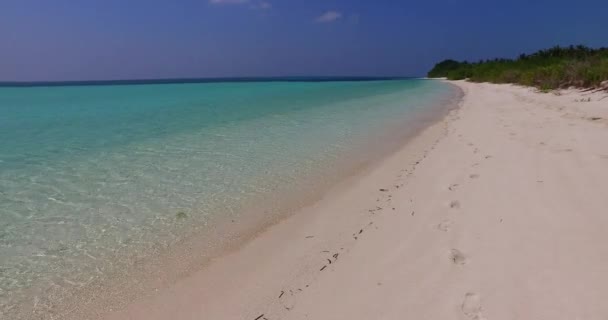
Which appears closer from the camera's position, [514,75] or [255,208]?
[255,208]

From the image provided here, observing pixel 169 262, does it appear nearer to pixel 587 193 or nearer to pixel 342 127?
pixel 587 193

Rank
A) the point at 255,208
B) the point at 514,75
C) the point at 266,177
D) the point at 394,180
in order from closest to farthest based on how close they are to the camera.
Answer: the point at 255,208 → the point at 394,180 → the point at 266,177 → the point at 514,75

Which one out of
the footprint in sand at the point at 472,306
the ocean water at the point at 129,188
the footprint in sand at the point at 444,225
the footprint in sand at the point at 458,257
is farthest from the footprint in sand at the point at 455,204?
the ocean water at the point at 129,188

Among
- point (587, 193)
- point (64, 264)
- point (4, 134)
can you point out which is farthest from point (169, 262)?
point (4, 134)

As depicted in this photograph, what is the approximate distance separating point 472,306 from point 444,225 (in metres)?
1.36

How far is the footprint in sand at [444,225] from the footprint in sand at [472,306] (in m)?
1.13

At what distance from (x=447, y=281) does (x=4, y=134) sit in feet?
50.9

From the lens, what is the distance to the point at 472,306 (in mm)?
2270

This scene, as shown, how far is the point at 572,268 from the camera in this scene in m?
2.54

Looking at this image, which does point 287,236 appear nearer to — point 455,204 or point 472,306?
point 455,204

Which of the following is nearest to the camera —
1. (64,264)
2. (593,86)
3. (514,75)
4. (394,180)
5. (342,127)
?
(64,264)

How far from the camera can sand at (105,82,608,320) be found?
236 centimetres

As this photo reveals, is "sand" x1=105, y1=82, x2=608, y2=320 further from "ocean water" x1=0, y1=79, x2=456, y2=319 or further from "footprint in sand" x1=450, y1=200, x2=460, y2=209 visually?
"ocean water" x1=0, y1=79, x2=456, y2=319

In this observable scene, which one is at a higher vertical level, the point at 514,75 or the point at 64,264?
the point at 514,75
